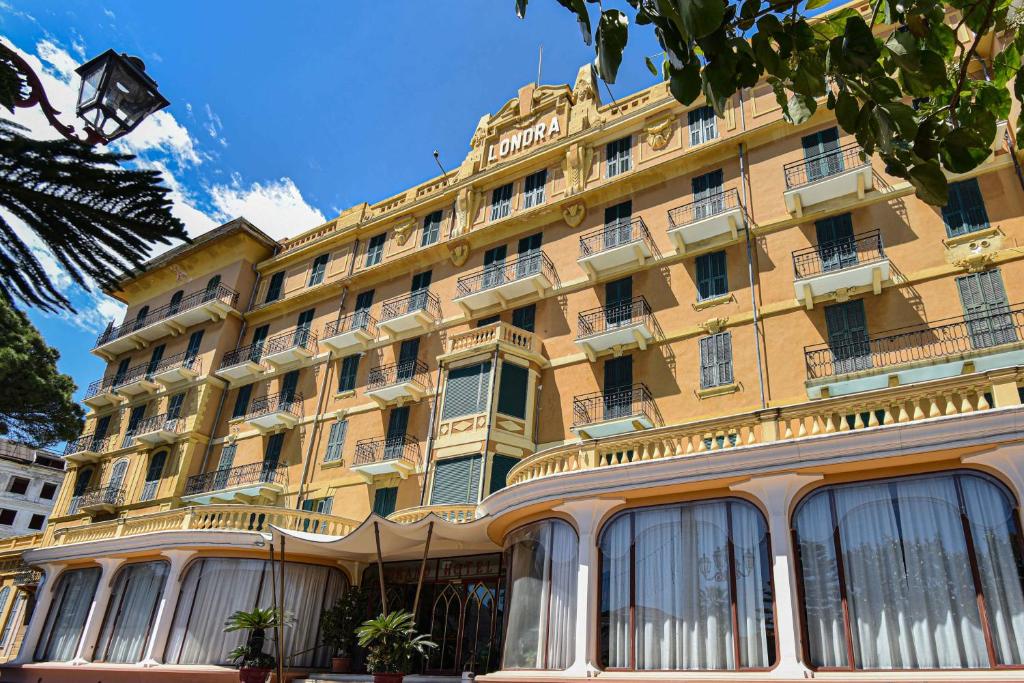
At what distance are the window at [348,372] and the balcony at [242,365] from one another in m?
4.60

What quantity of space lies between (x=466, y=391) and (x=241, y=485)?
37.9 ft

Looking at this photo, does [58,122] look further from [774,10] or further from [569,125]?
[569,125]

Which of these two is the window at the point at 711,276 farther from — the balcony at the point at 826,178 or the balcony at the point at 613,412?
the balcony at the point at 613,412

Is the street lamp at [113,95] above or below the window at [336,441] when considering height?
below

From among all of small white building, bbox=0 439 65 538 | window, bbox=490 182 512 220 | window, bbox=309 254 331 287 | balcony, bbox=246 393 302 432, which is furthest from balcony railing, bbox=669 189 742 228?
small white building, bbox=0 439 65 538

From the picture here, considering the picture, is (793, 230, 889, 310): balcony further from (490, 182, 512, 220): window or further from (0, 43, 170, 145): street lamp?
(0, 43, 170, 145): street lamp

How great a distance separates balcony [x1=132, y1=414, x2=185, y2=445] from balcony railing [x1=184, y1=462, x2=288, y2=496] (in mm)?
2355

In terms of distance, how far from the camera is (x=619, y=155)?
2691 centimetres

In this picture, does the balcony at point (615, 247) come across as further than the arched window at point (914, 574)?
Yes

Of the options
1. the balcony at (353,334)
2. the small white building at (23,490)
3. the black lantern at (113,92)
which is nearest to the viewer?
the black lantern at (113,92)

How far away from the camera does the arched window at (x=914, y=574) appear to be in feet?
35.4

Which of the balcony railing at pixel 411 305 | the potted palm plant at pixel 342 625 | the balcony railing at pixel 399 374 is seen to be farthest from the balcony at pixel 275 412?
A: the potted palm plant at pixel 342 625

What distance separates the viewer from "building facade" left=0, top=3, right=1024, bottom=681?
12.0 metres

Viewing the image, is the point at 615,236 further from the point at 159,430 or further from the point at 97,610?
the point at 159,430
